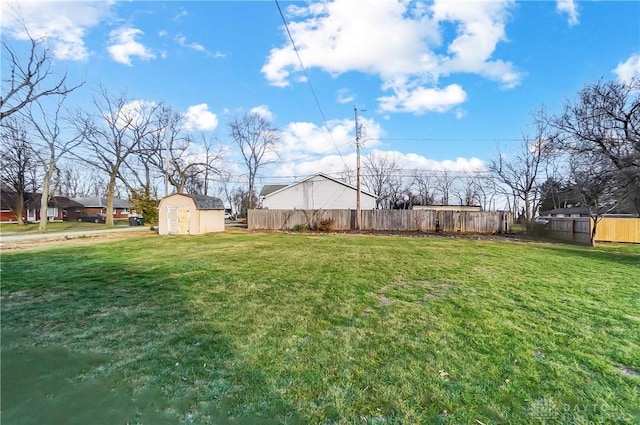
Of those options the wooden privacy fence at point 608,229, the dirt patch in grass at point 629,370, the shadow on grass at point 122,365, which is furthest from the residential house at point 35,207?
the wooden privacy fence at point 608,229

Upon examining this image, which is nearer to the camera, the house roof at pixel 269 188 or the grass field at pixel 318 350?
the grass field at pixel 318 350

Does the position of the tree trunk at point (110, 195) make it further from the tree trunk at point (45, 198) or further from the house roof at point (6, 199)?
the house roof at point (6, 199)

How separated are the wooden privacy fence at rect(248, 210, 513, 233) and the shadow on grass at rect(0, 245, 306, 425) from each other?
17551 mm

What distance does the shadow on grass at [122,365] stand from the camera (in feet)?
7.41

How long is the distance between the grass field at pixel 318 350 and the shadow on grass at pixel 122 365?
0.02 m

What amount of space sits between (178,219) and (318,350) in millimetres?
17739

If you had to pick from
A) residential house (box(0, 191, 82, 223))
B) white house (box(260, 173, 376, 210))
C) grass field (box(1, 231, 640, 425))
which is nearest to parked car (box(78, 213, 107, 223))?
residential house (box(0, 191, 82, 223))

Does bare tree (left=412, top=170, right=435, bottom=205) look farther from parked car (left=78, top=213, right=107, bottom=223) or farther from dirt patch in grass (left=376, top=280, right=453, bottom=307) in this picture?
parked car (left=78, top=213, right=107, bottom=223)

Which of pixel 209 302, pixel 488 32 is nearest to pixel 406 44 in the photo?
pixel 488 32

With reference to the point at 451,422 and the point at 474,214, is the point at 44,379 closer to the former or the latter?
the point at 451,422

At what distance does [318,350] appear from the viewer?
3279mm

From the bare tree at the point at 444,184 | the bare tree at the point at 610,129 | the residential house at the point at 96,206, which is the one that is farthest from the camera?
the residential house at the point at 96,206

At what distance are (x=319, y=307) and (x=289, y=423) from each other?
2582 millimetres

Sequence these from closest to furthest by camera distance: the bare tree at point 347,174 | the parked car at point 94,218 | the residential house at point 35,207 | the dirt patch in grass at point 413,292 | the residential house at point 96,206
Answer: the dirt patch in grass at point 413,292 < the residential house at point 35,207 < the bare tree at point 347,174 < the parked car at point 94,218 < the residential house at point 96,206
